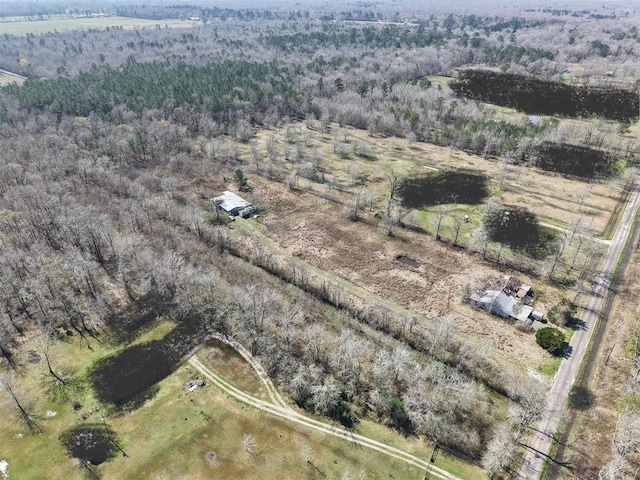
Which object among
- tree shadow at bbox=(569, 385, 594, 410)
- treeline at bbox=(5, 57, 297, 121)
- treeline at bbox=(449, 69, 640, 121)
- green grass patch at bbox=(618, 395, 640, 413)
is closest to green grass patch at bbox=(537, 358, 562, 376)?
tree shadow at bbox=(569, 385, 594, 410)

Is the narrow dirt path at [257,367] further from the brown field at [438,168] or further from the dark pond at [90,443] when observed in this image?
the brown field at [438,168]

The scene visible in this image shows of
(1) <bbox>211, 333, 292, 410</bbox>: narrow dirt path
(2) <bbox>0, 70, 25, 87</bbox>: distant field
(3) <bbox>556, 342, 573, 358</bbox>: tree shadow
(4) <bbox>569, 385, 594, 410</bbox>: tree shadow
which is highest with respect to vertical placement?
(2) <bbox>0, 70, 25, 87</bbox>: distant field

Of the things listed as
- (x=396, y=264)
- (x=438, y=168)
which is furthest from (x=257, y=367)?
(x=438, y=168)

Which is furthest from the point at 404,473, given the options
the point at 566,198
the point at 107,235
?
the point at 566,198

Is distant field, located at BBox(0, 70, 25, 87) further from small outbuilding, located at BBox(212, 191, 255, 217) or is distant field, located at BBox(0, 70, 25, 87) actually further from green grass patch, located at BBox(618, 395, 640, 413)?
green grass patch, located at BBox(618, 395, 640, 413)

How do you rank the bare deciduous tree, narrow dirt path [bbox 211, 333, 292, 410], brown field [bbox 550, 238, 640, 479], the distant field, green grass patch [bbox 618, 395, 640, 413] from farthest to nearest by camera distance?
1. the distant field
2. narrow dirt path [bbox 211, 333, 292, 410]
3. green grass patch [bbox 618, 395, 640, 413]
4. the bare deciduous tree
5. brown field [bbox 550, 238, 640, 479]

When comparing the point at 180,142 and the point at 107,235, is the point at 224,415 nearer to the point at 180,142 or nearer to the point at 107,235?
the point at 107,235

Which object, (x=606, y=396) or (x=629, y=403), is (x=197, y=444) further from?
(x=629, y=403)
